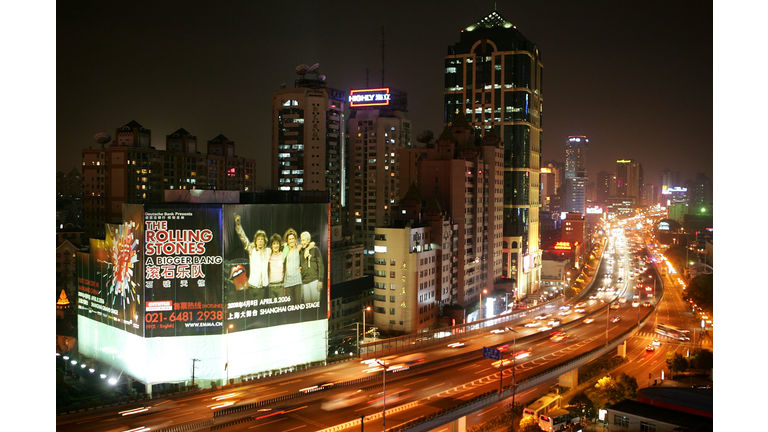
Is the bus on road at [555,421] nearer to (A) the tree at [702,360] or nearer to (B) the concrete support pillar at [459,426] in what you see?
(B) the concrete support pillar at [459,426]

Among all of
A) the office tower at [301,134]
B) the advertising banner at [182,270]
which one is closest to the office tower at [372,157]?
the office tower at [301,134]

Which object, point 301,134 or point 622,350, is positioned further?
point 301,134

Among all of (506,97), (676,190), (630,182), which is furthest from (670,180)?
(630,182)

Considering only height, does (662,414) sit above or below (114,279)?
below

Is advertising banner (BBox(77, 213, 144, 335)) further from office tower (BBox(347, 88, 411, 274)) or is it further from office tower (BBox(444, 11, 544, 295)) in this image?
office tower (BBox(444, 11, 544, 295))

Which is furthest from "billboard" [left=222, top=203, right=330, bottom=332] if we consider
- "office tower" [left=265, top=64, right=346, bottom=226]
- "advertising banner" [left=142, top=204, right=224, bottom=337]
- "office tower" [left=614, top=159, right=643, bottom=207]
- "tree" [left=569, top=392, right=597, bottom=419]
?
"office tower" [left=614, top=159, right=643, bottom=207]

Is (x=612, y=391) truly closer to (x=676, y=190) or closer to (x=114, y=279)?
(x=114, y=279)
